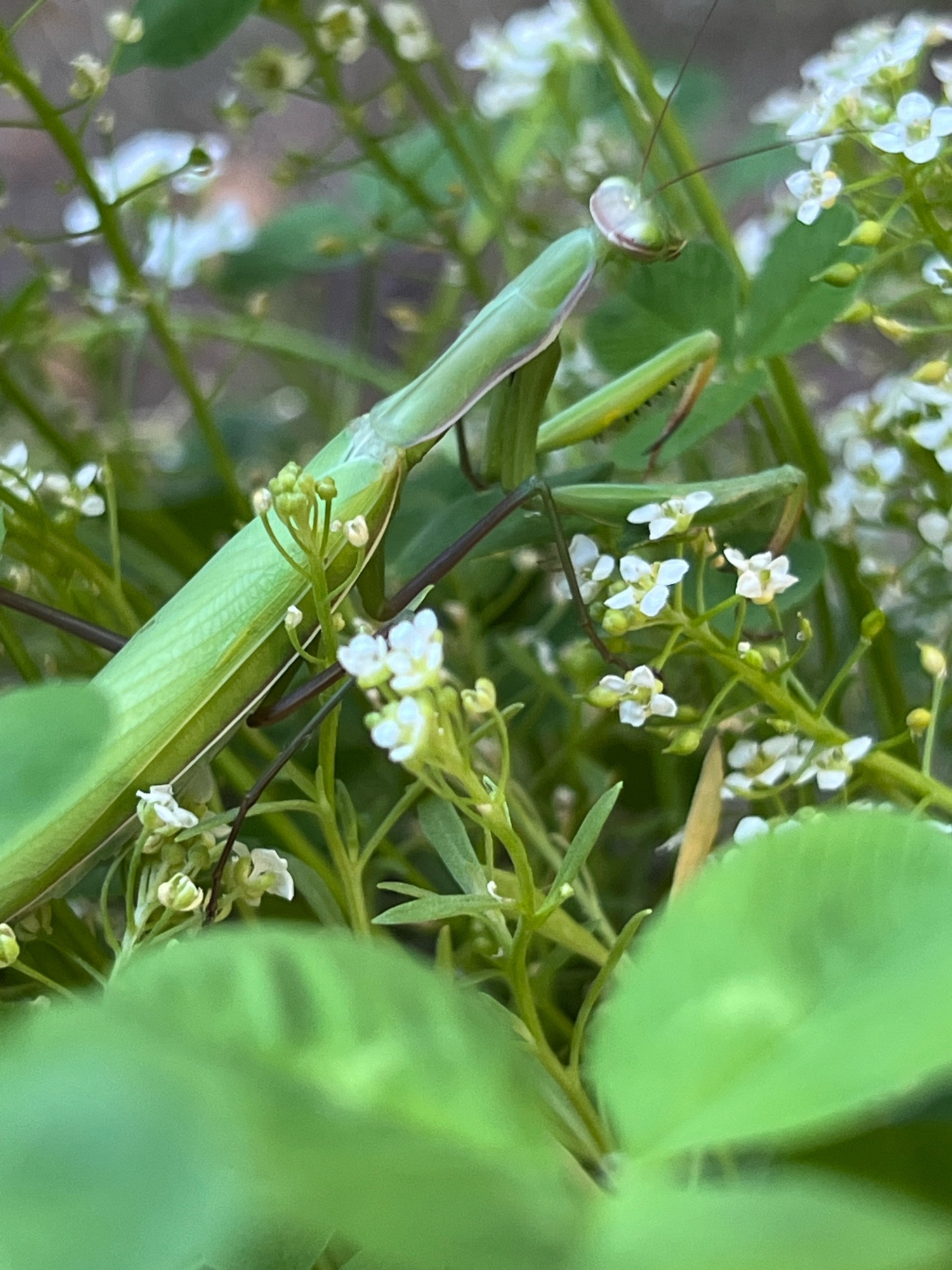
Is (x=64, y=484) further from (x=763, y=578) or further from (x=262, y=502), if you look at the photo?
(x=763, y=578)

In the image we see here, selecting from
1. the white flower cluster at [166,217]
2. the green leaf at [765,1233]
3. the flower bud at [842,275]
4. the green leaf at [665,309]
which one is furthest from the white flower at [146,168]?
the green leaf at [765,1233]

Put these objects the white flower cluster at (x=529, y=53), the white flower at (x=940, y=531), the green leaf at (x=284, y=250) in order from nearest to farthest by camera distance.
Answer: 1. the white flower at (x=940, y=531)
2. the white flower cluster at (x=529, y=53)
3. the green leaf at (x=284, y=250)

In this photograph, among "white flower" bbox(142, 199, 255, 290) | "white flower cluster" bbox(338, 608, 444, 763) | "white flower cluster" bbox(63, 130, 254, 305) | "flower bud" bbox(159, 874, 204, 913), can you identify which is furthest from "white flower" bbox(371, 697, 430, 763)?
"white flower" bbox(142, 199, 255, 290)

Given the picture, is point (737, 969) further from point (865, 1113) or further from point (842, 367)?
point (842, 367)

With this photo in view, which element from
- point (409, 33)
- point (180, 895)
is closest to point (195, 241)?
point (409, 33)

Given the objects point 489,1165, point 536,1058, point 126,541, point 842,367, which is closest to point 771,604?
point 536,1058

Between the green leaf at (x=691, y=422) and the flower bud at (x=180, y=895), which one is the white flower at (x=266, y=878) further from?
the green leaf at (x=691, y=422)

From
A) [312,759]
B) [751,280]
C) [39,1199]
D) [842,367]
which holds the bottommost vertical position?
[842,367]
